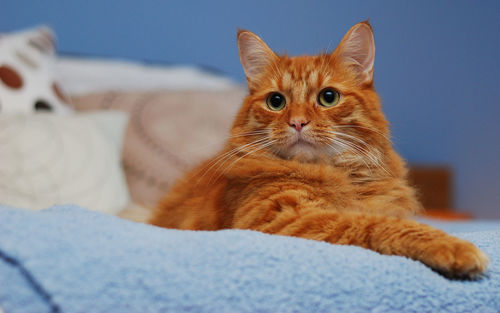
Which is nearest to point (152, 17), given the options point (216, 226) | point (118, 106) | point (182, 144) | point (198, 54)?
point (198, 54)

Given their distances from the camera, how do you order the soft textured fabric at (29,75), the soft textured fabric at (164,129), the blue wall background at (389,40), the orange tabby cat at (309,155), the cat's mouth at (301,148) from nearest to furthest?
the orange tabby cat at (309,155) → the cat's mouth at (301,148) → the soft textured fabric at (29,75) → the soft textured fabric at (164,129) → the blue wall background at (389,40)

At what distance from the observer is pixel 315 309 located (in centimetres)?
61

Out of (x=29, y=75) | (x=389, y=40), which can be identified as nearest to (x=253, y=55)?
(x=29, y=75)

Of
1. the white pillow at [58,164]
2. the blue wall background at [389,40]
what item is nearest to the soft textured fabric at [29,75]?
the white pillow at [58,164]

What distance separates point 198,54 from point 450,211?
83.7 inches

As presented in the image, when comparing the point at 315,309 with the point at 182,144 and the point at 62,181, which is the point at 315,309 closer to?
the point at 62,181

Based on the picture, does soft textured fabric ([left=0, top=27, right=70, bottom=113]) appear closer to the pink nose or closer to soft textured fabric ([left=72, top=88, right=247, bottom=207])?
soft textured fabric ([left=72, top=88, right=247, bottom=207])

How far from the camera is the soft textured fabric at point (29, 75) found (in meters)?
1.74

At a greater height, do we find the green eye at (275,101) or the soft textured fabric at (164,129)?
the green eye at (275,101)

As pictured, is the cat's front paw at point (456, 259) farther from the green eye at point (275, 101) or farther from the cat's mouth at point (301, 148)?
the green eye at point (275, 101)

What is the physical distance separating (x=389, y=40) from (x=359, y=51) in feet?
6.25

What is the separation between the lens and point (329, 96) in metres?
1.01

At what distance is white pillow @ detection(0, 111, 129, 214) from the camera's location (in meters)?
1.42

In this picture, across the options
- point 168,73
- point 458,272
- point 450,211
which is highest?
point 168,73
